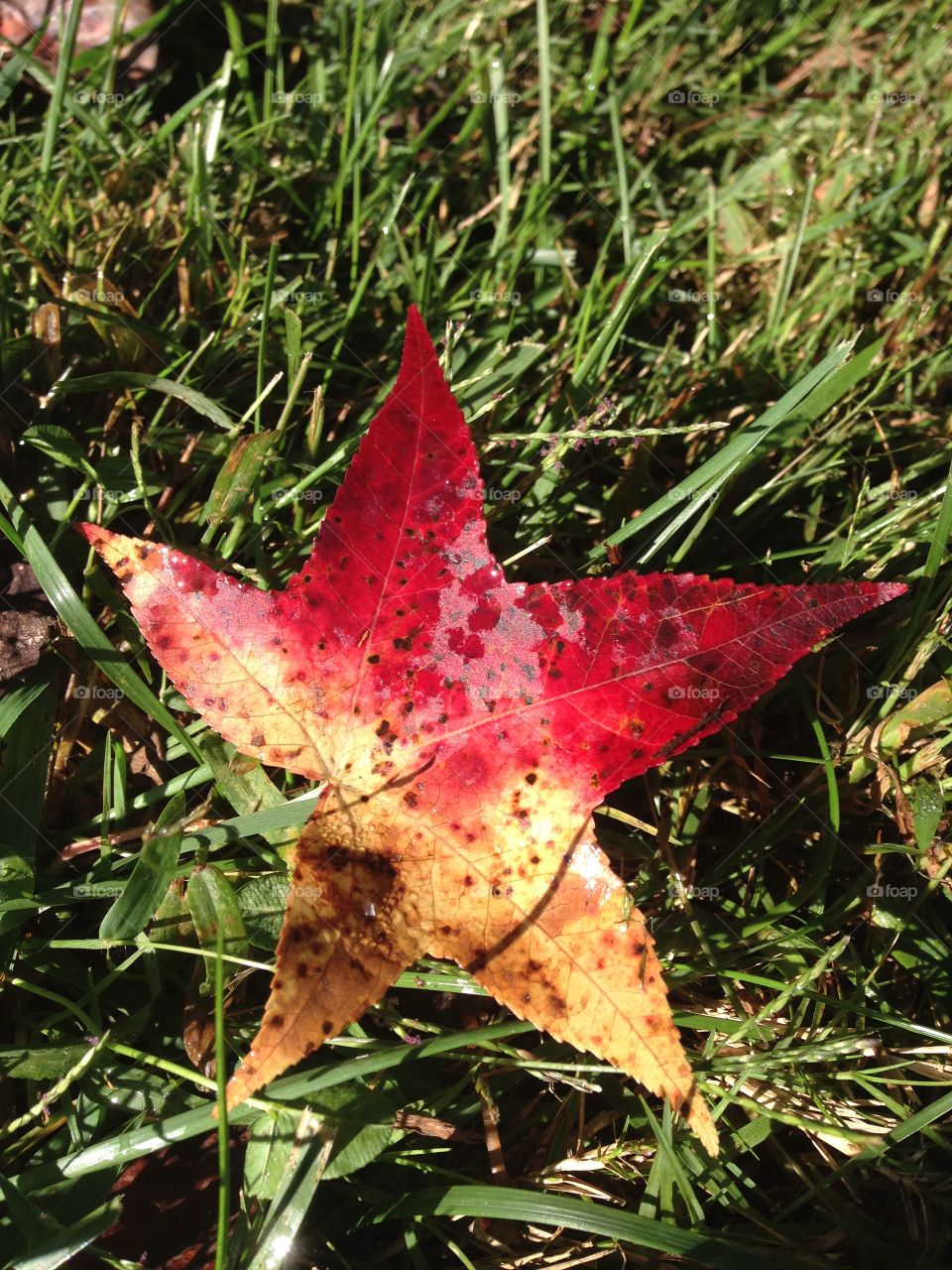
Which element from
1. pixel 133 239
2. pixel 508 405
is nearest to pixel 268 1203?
pixel 508 405

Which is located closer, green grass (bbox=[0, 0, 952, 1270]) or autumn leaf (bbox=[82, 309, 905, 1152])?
autumn leaf (bbox=[82, 309, 905, 1152])

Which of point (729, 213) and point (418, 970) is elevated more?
point (729, 213)

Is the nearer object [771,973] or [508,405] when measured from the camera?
[771,973]

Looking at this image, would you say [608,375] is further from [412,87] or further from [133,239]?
[133,239]

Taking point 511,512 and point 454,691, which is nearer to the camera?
point 454,691
